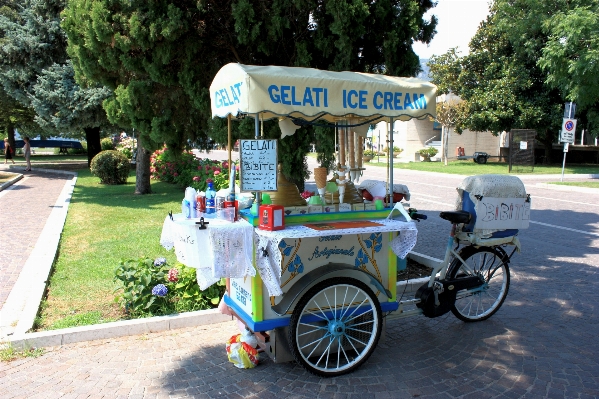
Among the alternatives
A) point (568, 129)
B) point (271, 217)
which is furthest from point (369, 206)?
point (568, 129)

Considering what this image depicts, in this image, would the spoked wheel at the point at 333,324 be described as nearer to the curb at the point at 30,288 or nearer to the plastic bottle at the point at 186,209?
the plastic bottle at the point at 186,209

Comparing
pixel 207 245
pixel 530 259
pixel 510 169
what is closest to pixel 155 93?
pixel 207 245

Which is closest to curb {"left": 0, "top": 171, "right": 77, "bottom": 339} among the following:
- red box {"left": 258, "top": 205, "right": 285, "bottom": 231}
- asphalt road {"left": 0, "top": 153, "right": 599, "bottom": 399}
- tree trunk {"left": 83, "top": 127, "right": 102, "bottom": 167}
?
asphalt road {"left": 0, "top": 153, "right": 599, "bottom": 399}

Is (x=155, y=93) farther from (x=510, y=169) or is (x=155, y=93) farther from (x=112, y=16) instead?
(x=510, y=169)

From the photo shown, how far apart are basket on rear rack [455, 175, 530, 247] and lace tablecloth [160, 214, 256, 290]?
2271mm

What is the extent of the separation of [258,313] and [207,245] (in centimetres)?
72

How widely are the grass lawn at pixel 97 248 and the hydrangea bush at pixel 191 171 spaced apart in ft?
3.01

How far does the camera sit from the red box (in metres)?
3.90

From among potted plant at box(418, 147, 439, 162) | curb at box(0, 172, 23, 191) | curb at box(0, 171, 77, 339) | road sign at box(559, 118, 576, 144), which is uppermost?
road sign at box(559, 118, 576, 144)

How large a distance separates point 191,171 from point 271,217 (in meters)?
13.4

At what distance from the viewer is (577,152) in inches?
1356

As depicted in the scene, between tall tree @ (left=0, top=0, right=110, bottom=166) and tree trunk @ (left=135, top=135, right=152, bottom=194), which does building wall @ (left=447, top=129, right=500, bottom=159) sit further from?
tree trunk @ (left=135, top=135, right=152, bottom=194)

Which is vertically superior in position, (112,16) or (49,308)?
(112,16)

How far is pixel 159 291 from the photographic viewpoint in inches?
203
